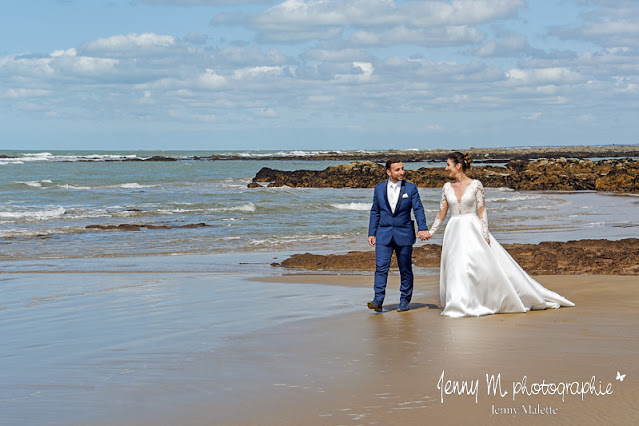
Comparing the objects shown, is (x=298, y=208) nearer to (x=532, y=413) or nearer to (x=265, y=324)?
(x=265, y=324)

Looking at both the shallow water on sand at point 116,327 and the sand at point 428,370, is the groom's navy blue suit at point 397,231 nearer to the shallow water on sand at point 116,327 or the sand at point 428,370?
the sand at point 428,370

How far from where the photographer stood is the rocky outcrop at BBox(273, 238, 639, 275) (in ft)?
34.7

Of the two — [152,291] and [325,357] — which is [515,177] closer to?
[152,291]

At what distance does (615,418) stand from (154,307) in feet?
18.1

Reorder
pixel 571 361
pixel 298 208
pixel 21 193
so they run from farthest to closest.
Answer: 1. pixel 21 193
2. pixel 298 208
3. pixel 571 361

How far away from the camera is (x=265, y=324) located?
7086 mm

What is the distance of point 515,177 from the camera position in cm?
4516

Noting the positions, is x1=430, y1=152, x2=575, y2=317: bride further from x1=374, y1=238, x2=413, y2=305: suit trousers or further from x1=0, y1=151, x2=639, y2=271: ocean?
x1=0, y1=151, x2=639, y2=271: ocean

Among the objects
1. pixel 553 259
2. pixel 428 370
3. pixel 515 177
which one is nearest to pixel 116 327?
pixel 428 370

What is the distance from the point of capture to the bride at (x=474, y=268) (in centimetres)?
727

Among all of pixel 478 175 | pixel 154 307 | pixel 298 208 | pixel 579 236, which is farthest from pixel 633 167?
pixel 154 307

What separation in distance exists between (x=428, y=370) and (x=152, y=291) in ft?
17.6

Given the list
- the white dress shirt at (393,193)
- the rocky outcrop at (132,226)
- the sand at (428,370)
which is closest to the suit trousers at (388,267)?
the sand at (428,370)

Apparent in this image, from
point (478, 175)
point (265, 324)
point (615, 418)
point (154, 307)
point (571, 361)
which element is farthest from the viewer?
point (478, 175)
